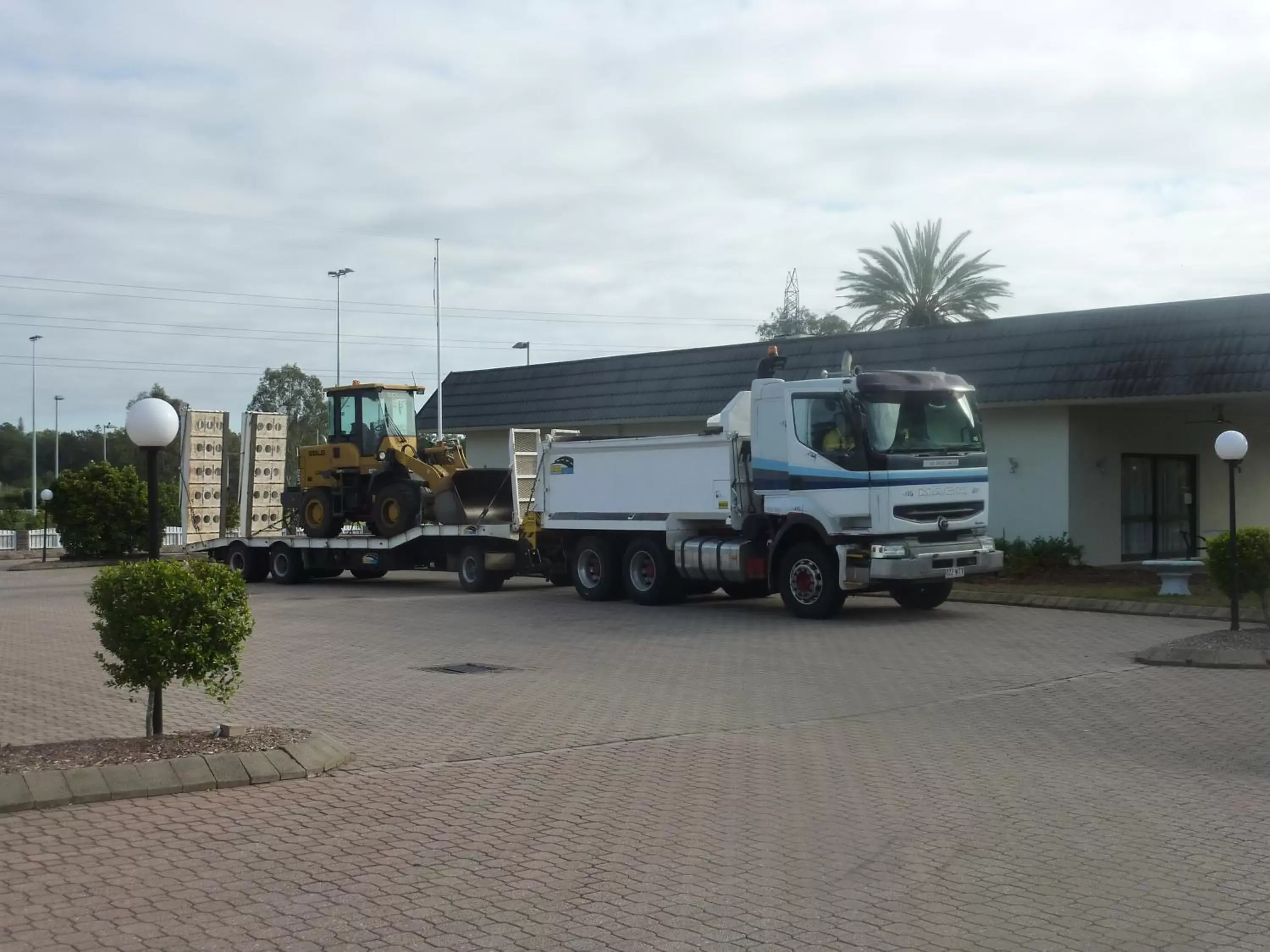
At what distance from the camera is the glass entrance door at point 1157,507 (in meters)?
26.7

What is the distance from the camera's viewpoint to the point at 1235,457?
639 inches

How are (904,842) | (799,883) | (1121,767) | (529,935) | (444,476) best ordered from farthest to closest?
(444,476) → (1121,767) → (904,842) → (799,883) → (529,935)

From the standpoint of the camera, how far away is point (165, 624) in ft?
29.9

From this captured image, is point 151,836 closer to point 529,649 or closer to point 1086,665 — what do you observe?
point 529,649

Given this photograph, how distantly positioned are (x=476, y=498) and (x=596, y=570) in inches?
157

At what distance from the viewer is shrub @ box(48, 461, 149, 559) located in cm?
4050

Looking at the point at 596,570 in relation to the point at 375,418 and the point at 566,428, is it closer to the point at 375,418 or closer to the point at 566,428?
the point at 375,418

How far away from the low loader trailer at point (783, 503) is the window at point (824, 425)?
21mm

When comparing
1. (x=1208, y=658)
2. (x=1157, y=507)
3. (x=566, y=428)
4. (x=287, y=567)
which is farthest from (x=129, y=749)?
(x=566, y=428)

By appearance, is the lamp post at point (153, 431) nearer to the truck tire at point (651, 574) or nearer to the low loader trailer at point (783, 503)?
the low loader trailer at point (783, 503)

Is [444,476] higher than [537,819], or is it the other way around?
[444,476]

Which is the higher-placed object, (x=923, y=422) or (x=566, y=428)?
(x=566, y=428)

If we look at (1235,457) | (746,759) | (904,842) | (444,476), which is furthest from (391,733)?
(444,476)

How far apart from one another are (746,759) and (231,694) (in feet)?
12.3
